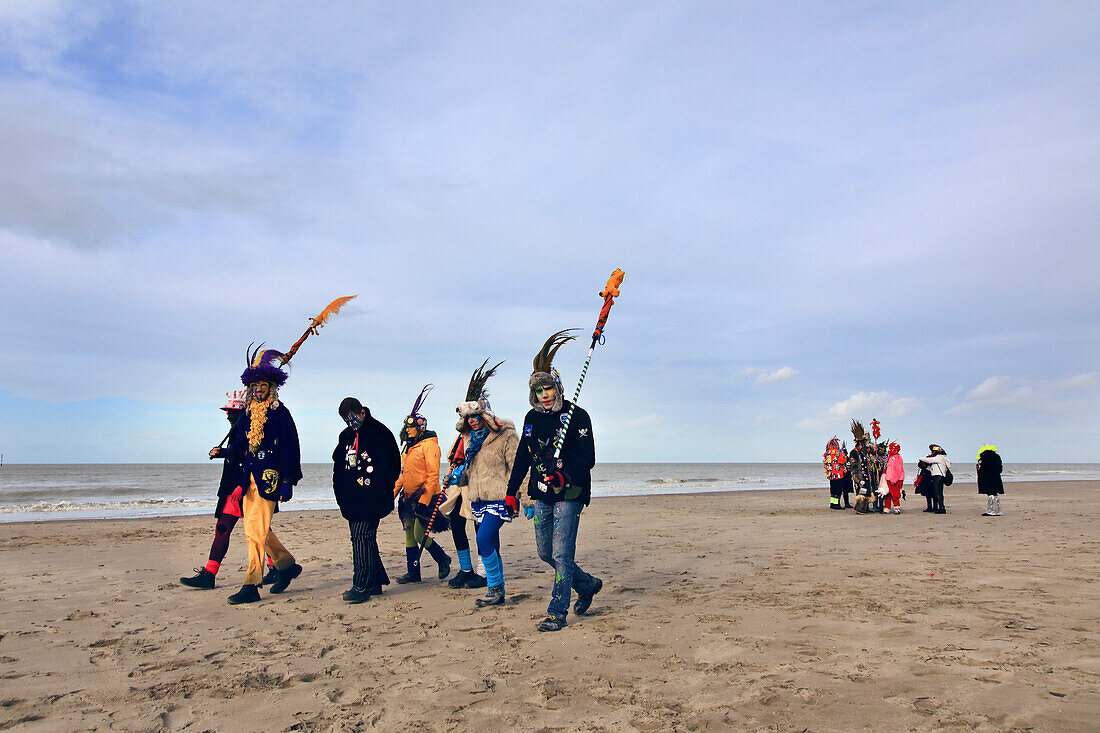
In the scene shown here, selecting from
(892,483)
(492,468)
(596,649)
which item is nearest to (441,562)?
(492,468)

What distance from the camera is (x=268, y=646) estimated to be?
189 inches

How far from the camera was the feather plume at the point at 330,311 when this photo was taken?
25.4 ft

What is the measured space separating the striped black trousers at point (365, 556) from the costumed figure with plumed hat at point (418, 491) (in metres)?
0.65

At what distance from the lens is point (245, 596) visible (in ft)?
20.5

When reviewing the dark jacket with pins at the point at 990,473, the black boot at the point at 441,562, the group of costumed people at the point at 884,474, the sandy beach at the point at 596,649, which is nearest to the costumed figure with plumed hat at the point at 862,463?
the group of costumed people at the point at 884,474

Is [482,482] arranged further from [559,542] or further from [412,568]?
[412,568]

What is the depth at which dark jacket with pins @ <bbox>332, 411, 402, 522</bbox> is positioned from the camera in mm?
6477

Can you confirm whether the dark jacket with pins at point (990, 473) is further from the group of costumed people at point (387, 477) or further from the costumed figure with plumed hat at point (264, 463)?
the costumed figure with plumed hat at point (264, 463)

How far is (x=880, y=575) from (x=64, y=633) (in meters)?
7.41

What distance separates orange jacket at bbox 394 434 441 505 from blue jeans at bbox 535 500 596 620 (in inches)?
82.2

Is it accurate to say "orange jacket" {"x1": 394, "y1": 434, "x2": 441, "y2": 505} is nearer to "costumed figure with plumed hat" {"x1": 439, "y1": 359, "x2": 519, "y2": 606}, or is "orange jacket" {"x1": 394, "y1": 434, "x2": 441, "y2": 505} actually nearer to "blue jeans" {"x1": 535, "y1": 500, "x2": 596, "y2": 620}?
"costumed figure with plumed hat" {"x1": 439, "y1": 359, "x2": 519, "y2": 606}

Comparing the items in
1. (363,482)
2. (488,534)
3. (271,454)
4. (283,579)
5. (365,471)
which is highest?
(271,454)

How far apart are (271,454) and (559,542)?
3028mm

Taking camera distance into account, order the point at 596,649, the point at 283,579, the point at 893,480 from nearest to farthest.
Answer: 1. the point at 596,649
2. the point at 283,579
3. the point at 893,480
